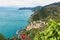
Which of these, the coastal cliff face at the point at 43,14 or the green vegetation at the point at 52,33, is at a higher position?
the green vegetation at the point at 52,33

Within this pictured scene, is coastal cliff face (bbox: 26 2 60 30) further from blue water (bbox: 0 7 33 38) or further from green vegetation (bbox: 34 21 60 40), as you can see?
green vegetation (bbox: 34 21 60 40)

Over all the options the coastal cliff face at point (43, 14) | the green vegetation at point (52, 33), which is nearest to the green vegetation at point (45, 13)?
the coastal cliff face at point (43, 14)

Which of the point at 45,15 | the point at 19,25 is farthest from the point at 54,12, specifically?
the point at 19,25

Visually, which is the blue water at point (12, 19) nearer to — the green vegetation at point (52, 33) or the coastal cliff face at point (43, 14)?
the coastal cliff face at point (43, 14)

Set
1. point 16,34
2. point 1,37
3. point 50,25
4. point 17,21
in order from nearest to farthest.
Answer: point 50,25 < point 1,37 < point 16,34 < point 17,21

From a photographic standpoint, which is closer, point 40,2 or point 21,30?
point 21,30

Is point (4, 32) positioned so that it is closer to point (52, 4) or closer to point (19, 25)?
point (19, 25)

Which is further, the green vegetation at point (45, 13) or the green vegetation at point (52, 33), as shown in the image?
the green vegetation at point (45, 13)

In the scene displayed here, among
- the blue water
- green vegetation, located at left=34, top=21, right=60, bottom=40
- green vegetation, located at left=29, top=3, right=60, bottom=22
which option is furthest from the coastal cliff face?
green vegetation, located at left=34, top=21, right=60, bottom=40

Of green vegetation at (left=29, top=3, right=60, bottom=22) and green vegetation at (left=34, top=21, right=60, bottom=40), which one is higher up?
green vegetation at (left=34, top=21, right=60, bottom=40)
